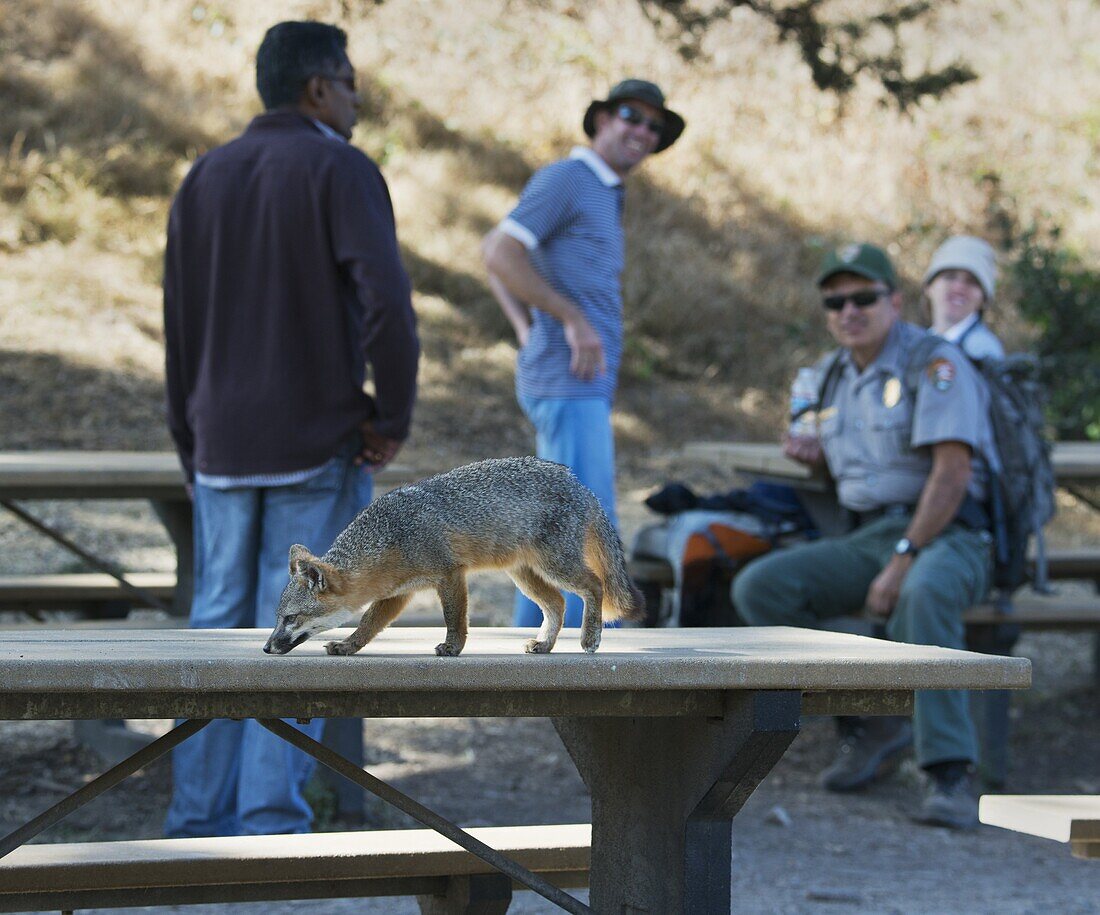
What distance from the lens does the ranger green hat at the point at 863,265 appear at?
Answer: 18.7 feet

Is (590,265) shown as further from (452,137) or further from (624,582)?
(452,137)

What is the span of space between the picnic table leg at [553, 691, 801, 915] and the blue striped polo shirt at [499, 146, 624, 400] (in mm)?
2677

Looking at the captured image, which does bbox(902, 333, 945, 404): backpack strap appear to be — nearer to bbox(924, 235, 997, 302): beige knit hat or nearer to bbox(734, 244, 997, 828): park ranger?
bbox(734, 244, 997, 828): park ranger

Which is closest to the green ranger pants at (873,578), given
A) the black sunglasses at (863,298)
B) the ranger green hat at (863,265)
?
the black sunglasses at (863,298)

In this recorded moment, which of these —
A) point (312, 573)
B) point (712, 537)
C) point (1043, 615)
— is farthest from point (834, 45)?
point (312, 573)

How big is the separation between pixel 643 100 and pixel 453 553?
363 cm

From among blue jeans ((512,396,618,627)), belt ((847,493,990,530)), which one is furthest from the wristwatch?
blue jeans ((512,396,618,627))

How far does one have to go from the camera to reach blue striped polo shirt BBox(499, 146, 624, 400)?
5.54 m

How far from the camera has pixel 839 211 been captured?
16.2 m

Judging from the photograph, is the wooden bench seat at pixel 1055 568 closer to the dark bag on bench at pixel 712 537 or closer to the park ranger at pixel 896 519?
the dark bag on bench at pixel 712 537

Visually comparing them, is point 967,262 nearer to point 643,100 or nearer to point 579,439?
point 643,100

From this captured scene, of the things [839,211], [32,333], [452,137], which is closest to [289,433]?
[32,333]

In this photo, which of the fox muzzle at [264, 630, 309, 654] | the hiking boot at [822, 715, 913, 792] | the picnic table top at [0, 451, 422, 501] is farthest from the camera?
the hiking boot at [822, 715, 913, 792]

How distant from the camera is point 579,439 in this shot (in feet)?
18.0
